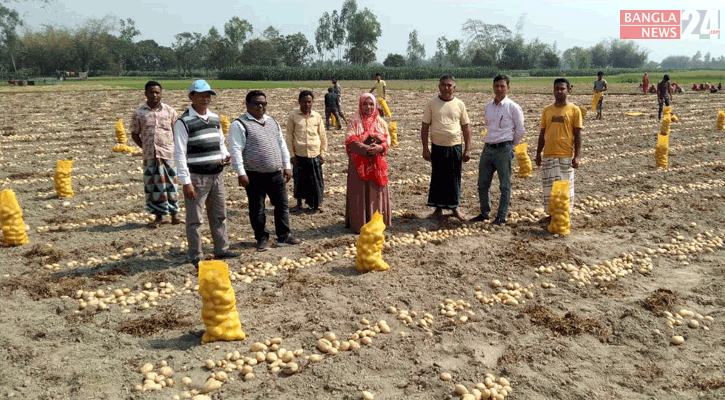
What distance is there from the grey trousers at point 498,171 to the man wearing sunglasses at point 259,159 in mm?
2658

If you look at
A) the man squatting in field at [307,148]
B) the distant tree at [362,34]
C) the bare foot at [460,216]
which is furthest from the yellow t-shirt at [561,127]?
the distant tree at [362,34]

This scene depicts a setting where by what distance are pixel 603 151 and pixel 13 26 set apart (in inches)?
4553

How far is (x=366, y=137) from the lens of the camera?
614 centimetres

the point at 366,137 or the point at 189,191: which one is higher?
the point at 366,137

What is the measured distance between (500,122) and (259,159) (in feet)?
10.2

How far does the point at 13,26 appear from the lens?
96000mm

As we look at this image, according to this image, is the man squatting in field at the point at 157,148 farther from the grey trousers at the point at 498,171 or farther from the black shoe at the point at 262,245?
the grey trousers at the point at 498,171

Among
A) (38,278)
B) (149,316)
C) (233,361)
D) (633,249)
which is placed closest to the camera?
(233,361)

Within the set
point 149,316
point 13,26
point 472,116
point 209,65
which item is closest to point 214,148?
point 149,316

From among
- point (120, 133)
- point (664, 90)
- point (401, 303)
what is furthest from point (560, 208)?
point (664, 90)

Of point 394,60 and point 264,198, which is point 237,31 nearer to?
point 394,60

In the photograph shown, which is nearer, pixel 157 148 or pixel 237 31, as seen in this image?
pixel 157 148

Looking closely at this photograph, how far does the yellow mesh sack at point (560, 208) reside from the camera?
6.20m

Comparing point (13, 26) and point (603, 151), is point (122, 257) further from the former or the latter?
point (13, 26)
